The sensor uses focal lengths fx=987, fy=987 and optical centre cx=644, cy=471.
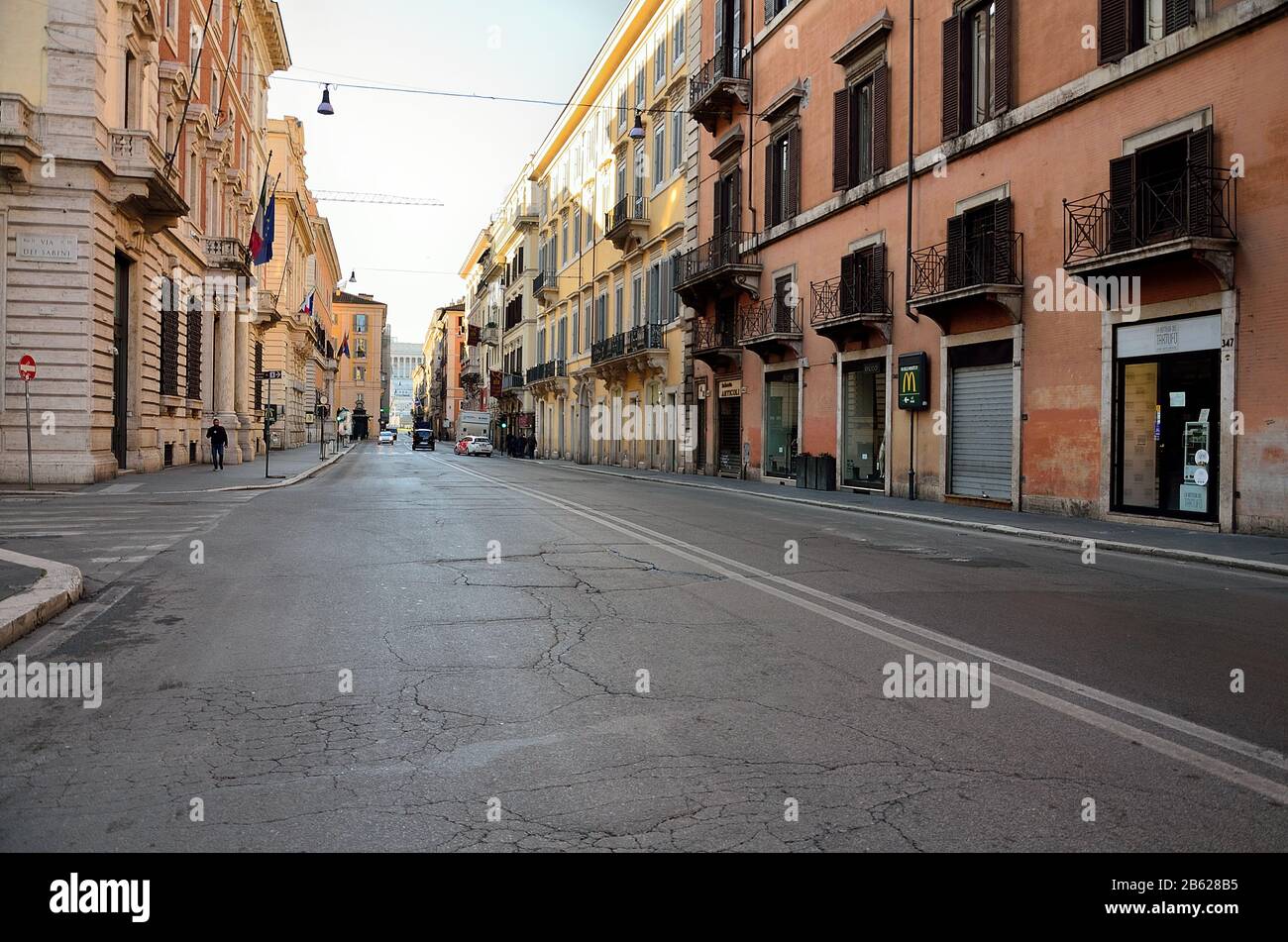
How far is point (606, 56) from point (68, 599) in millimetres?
43233

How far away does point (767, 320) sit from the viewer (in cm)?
2952

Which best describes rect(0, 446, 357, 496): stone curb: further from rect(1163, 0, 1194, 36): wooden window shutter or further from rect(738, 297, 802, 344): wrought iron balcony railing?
rect(1163, 0, 1194, 36): wooden window shutter

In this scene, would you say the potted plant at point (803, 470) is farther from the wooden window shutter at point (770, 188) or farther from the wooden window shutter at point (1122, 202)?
the wooden window shutter at point (1122, 202)

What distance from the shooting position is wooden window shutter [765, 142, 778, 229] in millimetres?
29859

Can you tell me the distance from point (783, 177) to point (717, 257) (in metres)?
3.65

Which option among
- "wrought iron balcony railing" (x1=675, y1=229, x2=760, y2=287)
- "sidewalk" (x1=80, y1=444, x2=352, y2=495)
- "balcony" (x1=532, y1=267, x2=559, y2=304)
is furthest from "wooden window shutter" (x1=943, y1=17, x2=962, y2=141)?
"balcony" (x1=532, y1=267, x2=559, y2=304)

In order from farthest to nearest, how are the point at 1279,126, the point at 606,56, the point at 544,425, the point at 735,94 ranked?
the point at 544,425 < the point at 606,56 < the point at 735,94 < the point at 1279,126

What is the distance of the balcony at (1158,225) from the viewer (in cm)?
1412

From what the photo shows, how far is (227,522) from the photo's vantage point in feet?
49.4

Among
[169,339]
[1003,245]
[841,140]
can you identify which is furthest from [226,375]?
[1003,245]
